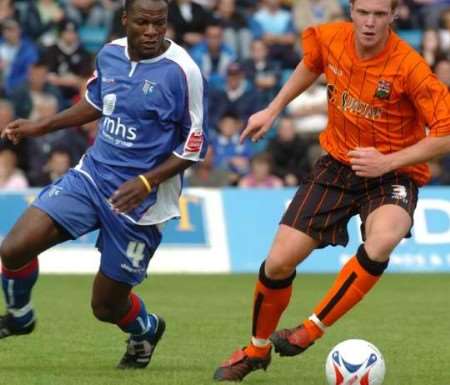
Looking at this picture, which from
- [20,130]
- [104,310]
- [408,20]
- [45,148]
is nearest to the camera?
[104,310]

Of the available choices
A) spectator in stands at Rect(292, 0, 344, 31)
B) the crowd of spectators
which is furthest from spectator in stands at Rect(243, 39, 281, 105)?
spectator in stands at Rect(292, 0, 344, 31)

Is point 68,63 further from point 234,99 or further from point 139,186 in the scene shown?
point 139,186

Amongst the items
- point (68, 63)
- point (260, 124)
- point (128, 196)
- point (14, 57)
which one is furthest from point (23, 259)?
point (14, 57)

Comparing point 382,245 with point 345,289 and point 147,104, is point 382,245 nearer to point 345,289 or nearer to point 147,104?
point 345,289

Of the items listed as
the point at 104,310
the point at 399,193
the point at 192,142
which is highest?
the point at 192,142

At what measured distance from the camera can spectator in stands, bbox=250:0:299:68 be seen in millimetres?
20766

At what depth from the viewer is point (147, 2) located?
308 inches

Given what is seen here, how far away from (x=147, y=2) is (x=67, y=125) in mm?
1045

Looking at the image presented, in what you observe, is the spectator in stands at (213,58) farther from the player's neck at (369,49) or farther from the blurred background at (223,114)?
the player's neck at (369,49)

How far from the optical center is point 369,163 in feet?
25.2

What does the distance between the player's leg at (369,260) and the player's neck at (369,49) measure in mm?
820

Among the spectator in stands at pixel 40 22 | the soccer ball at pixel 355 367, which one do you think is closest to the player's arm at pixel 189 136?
the soccer ball at pixel 355 367

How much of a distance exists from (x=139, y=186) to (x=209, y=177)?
1016 centimetres

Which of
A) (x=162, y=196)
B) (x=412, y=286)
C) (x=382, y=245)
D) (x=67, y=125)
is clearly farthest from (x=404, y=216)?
(x=412, y=286)
